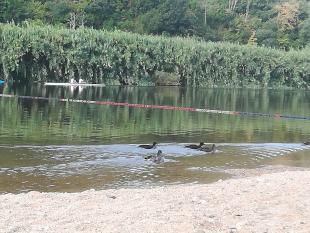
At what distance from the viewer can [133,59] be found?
255 feet

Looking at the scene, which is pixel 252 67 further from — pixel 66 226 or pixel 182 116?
pixel 66 226

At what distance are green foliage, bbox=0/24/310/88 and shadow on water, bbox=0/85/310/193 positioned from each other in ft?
102

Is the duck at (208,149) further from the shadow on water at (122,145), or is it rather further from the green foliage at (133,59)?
the green foliage at (133,59)

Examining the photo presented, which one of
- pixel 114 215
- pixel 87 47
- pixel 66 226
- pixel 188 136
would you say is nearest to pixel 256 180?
pixel 114 215

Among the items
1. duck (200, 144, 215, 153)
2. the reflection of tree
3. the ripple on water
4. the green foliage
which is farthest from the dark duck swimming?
the green foliage

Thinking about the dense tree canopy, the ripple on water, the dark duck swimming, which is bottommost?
the ripple on water

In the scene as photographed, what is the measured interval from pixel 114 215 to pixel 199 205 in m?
1.79

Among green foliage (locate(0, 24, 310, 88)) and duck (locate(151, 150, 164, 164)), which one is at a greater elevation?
green foliage (locate(0, 24, 310, 88))

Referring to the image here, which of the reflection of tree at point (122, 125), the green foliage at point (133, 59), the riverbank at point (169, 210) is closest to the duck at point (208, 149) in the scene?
the reflection of tree at point (122, 125)

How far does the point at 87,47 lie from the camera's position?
7300 cm

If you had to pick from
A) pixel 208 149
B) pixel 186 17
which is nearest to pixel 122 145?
pixel 208 149

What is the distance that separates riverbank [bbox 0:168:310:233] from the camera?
9.39 meters

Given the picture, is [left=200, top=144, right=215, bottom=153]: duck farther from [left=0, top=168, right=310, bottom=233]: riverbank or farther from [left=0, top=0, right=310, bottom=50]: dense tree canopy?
[left=0, top=0, right=310, bottom=50]: dense tree canopy

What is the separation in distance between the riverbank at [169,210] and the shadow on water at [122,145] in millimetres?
2828
